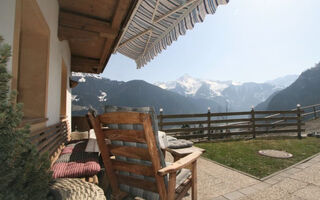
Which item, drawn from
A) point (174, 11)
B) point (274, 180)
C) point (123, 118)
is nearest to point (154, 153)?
point (123, 118)

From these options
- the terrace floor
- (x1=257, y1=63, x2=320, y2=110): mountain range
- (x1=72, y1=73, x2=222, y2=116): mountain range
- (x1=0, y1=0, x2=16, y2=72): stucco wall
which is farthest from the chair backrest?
(x1=72, y1=73, x2=222, y2=116): mountain range

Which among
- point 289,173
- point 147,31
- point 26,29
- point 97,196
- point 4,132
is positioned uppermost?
point 147,31

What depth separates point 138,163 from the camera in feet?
4.50

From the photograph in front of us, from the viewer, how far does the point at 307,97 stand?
69.9 meters

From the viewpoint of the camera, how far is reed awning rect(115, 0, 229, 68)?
8.74ft

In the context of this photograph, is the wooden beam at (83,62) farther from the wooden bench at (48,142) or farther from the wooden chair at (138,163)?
the wooden chair at (138,163)

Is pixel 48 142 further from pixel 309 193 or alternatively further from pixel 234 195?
pixel 309 193

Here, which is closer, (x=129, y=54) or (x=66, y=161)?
(x=66, y=161)

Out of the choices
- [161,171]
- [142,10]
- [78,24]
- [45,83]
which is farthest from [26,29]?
[161,171]

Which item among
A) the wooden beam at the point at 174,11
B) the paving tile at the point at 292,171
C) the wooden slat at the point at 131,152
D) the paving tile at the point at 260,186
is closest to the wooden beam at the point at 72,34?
the wooden beam at the point at 174,11

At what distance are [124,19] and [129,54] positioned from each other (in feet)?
7.08

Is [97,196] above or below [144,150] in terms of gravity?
below

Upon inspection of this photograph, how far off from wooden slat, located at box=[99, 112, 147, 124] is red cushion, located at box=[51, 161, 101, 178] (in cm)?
60

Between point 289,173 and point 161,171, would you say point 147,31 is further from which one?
point 289,173
